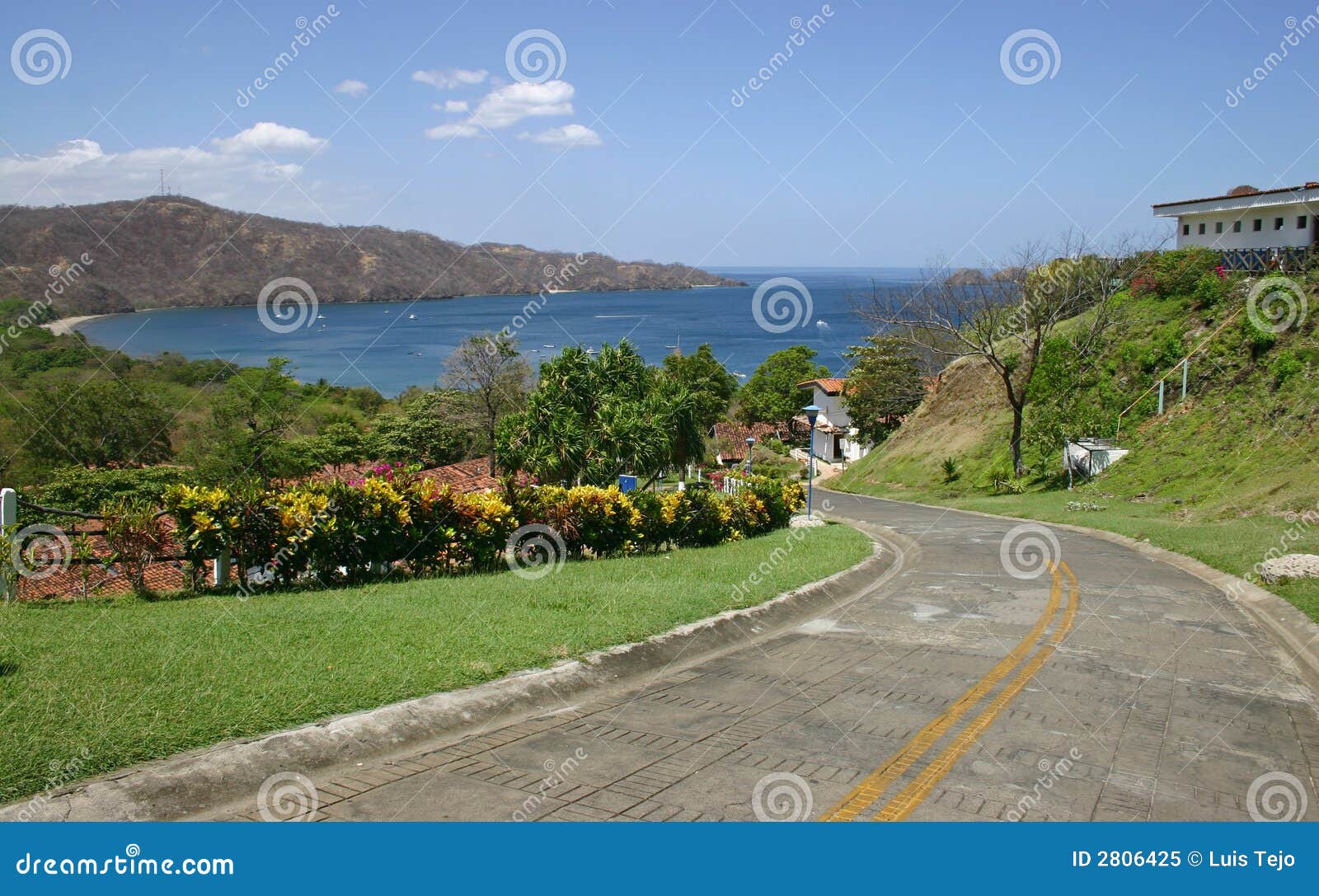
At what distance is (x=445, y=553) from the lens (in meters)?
12.5

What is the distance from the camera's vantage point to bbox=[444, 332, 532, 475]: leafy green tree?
2249 inches

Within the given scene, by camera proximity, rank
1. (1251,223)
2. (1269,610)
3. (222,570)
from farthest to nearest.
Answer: (1251,223), (1269,610), (222,570)

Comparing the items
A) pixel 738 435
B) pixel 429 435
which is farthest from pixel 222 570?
pixel 738 435

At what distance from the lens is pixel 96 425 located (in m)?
47.7

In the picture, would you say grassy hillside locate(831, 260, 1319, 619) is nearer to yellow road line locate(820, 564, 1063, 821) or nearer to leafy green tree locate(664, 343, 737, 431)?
yellow road line locate(820, 564, 1063, 821)

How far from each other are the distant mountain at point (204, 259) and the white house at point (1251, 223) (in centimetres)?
2931

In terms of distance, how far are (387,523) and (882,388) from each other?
58633mm

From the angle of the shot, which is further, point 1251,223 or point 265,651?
point 1251,223

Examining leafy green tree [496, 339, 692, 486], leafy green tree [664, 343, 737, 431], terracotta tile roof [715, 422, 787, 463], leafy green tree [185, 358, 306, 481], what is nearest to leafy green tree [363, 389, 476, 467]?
leafy green tree [185, 358, 306, 481]

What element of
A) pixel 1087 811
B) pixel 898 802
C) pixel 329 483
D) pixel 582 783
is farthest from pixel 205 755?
pixel 329 483

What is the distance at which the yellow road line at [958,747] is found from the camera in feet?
17.6

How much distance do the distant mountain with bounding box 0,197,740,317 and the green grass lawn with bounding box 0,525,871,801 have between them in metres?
15.0

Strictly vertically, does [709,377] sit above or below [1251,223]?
below

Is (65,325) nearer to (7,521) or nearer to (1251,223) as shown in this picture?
(7,521)
